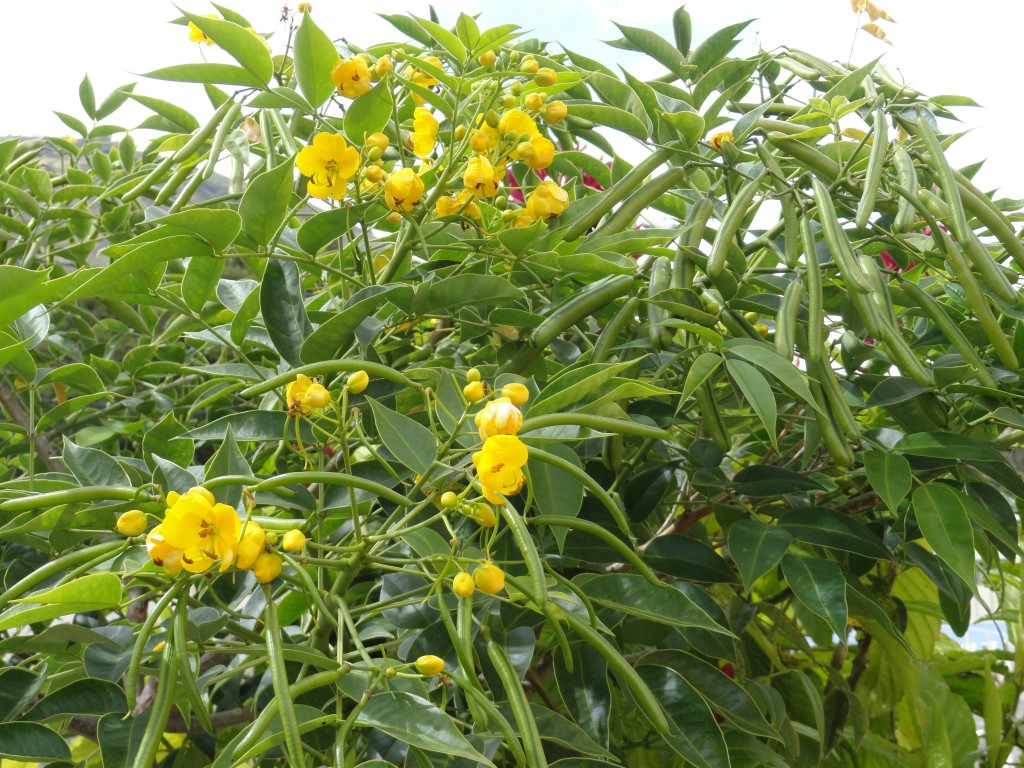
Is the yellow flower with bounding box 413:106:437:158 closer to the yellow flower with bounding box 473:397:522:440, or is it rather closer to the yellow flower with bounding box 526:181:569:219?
the yellow flower with bounding box 526:181:569:219

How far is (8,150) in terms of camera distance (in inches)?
34.0

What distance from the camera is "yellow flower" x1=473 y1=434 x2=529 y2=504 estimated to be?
15.9 inches

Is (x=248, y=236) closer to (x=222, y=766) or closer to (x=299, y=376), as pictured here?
(x=299, y=376)

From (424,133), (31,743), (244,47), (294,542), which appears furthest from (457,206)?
(31,743)

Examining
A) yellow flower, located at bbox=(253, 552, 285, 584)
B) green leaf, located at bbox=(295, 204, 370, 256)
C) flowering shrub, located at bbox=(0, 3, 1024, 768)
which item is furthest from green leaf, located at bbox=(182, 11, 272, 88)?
yellow flower, located at bbox=(253, 552, 285, 584)

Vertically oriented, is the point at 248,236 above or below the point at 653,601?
above

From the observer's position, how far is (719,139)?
65 cm

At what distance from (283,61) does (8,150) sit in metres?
0.35

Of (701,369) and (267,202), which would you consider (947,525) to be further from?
(267,202)

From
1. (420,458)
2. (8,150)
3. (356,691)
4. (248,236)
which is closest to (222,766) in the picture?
(356,691)

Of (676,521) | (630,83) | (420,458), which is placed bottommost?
(676,521)

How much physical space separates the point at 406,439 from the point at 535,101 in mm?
251

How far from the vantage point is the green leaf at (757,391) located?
0.51 m

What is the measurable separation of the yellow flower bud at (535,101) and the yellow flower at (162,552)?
357mm
